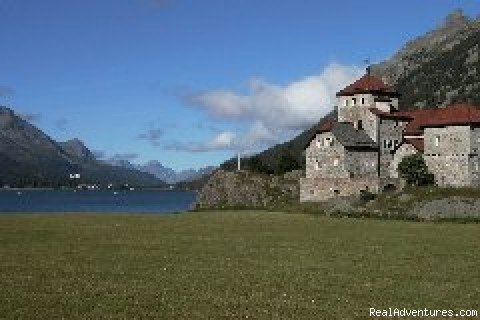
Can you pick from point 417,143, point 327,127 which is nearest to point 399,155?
point 417,143

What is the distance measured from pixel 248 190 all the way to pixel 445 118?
32287 mm

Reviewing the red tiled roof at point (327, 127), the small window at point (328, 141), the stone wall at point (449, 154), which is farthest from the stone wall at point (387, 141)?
the small window at point (328, 141)

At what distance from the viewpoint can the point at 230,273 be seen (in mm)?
29750

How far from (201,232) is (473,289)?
2992 cm

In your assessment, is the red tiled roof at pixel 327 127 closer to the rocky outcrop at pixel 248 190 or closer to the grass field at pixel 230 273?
the rocky outcrop at pixel 248 190

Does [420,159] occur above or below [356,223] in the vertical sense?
above

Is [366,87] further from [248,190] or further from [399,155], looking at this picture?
[248,190]

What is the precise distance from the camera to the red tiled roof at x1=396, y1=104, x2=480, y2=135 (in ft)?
319

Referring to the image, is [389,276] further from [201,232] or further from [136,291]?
[201,232]

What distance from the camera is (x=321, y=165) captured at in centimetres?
10600

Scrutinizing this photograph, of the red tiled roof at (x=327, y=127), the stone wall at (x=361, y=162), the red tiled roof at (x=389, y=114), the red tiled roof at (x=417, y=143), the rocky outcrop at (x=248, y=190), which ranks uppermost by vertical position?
the red tiled roof at (x=389, y=114)

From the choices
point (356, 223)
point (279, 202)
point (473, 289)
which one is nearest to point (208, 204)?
point (279, 202)

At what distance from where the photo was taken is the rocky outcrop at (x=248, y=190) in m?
111

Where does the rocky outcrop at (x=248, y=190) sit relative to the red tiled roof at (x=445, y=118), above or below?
below
